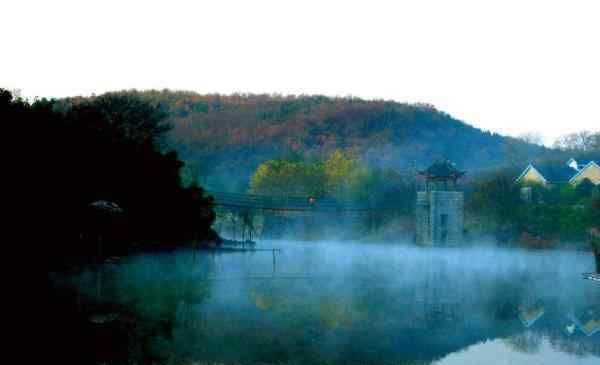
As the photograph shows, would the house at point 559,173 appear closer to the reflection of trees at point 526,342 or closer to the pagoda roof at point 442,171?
the pagoda roof at point 442,171

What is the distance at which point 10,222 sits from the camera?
95.0 ft

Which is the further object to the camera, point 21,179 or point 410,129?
point 410,129

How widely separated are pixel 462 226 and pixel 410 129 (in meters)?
73.4

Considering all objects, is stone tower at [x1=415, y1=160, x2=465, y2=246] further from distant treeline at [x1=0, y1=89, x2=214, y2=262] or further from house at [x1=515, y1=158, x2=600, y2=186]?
house at [x1=515, y1=158, x2=600, y2=186]

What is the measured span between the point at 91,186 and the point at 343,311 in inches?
614

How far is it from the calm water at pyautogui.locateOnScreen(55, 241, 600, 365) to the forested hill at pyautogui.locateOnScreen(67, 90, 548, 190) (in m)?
69.3

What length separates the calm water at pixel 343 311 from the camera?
19078mm

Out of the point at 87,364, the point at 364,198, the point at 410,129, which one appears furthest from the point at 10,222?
the point at 410,129

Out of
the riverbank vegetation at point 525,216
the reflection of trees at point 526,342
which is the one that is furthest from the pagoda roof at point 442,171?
the reflection of trees at point 526,342

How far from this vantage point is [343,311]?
84.6 feet

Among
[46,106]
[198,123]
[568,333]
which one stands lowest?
[568,333]

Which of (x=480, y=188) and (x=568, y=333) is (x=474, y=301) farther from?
(x=480, y=188)

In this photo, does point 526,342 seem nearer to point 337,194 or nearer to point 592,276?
point 592,276

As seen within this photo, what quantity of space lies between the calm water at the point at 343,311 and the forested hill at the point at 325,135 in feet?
227
